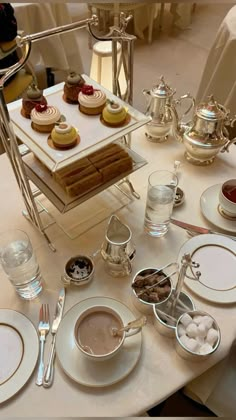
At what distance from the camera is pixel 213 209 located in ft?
3.06

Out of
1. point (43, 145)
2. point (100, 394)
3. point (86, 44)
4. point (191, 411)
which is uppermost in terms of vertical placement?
point (43, 145)

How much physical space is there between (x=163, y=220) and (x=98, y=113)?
0.98 ft

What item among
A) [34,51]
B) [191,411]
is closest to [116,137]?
[191,411]

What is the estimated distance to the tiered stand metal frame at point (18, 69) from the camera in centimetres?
64

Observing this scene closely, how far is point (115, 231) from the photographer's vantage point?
82cm

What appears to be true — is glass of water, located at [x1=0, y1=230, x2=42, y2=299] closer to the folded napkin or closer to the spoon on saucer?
the spoon on saucer

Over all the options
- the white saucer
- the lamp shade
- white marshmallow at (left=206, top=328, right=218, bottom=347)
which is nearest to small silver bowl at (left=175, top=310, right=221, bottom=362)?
white marshmallow at (left=206, top=328, right=218, bottom=347)

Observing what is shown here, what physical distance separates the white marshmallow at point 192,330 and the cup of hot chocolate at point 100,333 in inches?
3.6

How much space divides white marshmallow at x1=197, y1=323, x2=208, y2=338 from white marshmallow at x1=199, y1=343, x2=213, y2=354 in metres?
0.02

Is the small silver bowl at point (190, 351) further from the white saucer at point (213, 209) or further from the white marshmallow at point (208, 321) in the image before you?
the white saucer at point (213, 209)

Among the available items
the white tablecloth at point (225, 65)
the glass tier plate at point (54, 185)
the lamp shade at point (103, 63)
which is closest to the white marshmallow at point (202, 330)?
the glass tier plate at point (54, 185)

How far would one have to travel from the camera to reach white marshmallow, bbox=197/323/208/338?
0.66 meters

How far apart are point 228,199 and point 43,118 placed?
0.48 metres

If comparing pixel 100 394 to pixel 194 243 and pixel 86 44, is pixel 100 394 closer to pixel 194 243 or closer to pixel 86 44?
pixel 194 243
